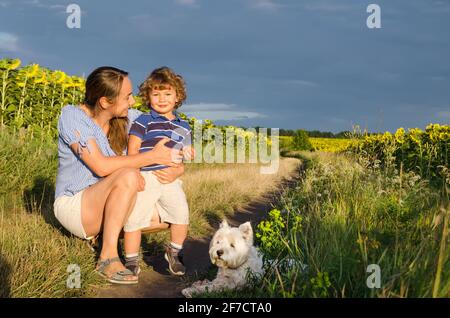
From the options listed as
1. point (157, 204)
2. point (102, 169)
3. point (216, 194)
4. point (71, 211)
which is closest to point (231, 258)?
point (157, 204)

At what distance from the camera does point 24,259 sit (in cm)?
430

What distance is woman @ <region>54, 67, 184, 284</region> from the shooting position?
4.54 meters

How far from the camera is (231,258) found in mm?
3988

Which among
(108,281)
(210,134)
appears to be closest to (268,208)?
(108,281)

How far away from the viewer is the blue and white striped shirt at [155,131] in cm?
479

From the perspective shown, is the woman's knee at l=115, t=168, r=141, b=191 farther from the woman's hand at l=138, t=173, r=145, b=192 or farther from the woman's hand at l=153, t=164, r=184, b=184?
A: the woman's hand at l=153, t=164, r=184, b=184

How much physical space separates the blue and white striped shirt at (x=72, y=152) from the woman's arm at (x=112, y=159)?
0.52 feet

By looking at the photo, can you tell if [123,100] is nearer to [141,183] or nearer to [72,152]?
[72,152]

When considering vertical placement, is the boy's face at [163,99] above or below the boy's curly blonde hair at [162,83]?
below

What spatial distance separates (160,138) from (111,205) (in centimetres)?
77

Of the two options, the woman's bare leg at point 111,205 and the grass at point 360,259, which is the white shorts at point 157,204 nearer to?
the woman's bare leg at point 111,205

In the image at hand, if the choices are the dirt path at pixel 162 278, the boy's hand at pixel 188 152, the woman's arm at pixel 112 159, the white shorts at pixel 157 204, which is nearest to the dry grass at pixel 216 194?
the dirt path at pixel 162 278

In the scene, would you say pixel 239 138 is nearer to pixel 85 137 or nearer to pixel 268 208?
pixel 268 208
